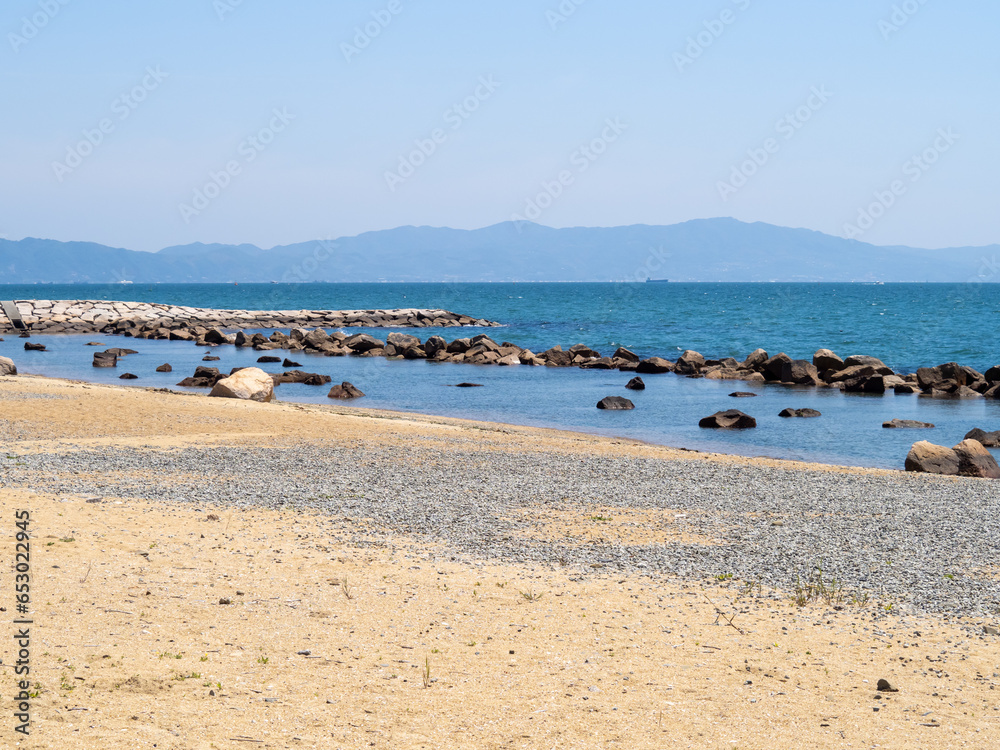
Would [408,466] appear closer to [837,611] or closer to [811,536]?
[811,536]

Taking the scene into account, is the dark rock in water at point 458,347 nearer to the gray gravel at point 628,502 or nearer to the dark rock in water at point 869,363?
the dark rock in water at point 869,363

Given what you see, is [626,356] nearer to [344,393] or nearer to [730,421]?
[344,393]

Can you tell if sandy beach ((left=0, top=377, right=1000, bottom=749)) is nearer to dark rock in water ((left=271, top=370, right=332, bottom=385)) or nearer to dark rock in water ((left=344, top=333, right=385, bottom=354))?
dark rock in water ((left=271, top=370, right=332, bottom=385))

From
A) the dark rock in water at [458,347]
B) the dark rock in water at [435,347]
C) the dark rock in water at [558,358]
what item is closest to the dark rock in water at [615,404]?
the dark rock in water at [558,358]

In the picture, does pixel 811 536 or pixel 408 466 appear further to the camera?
pixel 408 466

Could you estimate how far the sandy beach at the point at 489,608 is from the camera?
20.3 ft

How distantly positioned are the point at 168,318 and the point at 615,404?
68492mm

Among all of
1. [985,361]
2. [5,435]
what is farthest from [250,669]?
[985,361]

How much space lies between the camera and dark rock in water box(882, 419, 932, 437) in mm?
27953

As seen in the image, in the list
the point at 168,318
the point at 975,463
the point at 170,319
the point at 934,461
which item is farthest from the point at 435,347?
the point at 168,318

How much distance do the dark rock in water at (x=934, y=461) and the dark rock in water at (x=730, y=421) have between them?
8142 mm

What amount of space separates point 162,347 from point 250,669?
60.6 m

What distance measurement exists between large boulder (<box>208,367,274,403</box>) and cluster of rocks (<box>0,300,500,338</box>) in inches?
2027

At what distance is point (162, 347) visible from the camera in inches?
2493
